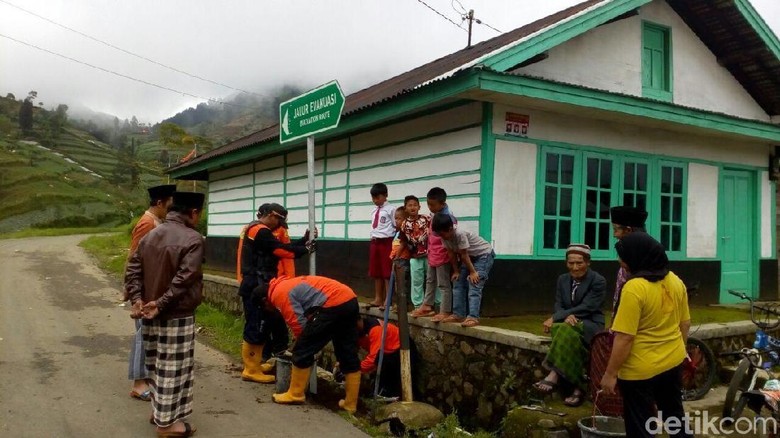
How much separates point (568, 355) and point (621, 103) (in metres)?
3.48

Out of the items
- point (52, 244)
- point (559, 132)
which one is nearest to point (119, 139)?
point (52, 244)

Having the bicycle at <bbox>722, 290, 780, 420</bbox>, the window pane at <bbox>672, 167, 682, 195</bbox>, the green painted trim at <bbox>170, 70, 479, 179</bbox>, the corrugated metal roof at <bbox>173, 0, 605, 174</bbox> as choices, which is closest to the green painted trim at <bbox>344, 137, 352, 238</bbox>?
the green painted trim at <bbox>170, 70, 479, 179</bbox>

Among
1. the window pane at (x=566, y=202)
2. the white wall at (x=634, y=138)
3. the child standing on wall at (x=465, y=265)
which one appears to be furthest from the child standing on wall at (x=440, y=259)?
the window pane at (x=566, y=202)

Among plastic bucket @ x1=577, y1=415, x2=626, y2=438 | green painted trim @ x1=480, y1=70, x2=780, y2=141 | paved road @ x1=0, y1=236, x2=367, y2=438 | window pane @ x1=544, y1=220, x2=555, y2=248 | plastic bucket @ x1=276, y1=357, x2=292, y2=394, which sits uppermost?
green painted trim @ x1=480, y1=70, x2=780, y2=141

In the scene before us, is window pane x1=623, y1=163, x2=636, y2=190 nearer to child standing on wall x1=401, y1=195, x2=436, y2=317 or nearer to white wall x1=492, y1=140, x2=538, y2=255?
Result: white wall x1=492, y1=140, x2=538, y2=255

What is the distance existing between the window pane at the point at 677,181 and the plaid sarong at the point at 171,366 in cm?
717

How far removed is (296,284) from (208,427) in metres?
1.44

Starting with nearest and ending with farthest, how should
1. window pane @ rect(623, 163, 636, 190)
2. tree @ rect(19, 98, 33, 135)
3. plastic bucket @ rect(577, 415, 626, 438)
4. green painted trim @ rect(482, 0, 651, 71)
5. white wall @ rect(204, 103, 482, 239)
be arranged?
plastic bucket @ rect(577, 415, 626, 438), green painted trim @ rect(482, 0, 651, 71), white wall @ rect(204, 103, 482, 239), window pane @ rect(623, 163, 636, 190), tree @ rect(19, 98, 33, 135)

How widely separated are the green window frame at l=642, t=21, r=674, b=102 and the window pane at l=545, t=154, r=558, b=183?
2405 millimetres

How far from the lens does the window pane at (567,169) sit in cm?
739

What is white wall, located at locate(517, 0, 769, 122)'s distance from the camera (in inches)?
307

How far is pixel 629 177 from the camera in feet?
26.5

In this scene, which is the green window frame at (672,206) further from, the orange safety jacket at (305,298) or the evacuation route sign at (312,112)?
the evacuation route sign at (312,112)

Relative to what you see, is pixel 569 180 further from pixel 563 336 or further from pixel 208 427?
pixel 208 427
